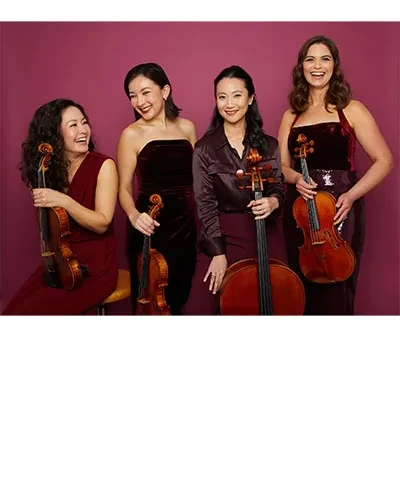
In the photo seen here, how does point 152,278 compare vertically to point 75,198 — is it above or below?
below

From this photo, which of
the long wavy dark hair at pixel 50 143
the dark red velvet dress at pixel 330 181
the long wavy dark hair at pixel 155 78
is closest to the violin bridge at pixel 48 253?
the long wavy dark hair at pixel 50 143

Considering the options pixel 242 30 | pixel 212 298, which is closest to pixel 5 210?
pixel 212 298

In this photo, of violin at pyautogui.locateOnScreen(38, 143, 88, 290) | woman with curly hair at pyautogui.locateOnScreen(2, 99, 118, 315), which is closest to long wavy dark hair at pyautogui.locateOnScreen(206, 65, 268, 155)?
woman with curly hair at pyautogui.locateOnScreen(2, 99, 118, 315)

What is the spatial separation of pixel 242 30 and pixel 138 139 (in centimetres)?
61

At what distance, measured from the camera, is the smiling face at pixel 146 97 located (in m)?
2.85

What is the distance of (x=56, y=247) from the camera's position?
2.76 m

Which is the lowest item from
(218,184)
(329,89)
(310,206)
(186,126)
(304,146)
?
(310,206)

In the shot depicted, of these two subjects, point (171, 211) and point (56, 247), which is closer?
point (56, 247)

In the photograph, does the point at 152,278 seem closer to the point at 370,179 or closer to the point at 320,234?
the point at 320,234

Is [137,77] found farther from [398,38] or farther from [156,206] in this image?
[398,38]

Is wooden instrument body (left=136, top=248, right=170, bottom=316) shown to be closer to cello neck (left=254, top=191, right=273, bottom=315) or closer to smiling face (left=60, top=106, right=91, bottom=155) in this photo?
cello neck (left=254, top=191, right=273, bottom=315)

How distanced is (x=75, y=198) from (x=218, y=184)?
21.4 inches

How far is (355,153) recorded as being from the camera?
9.48 ft

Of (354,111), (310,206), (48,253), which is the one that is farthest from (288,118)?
(48,253)
